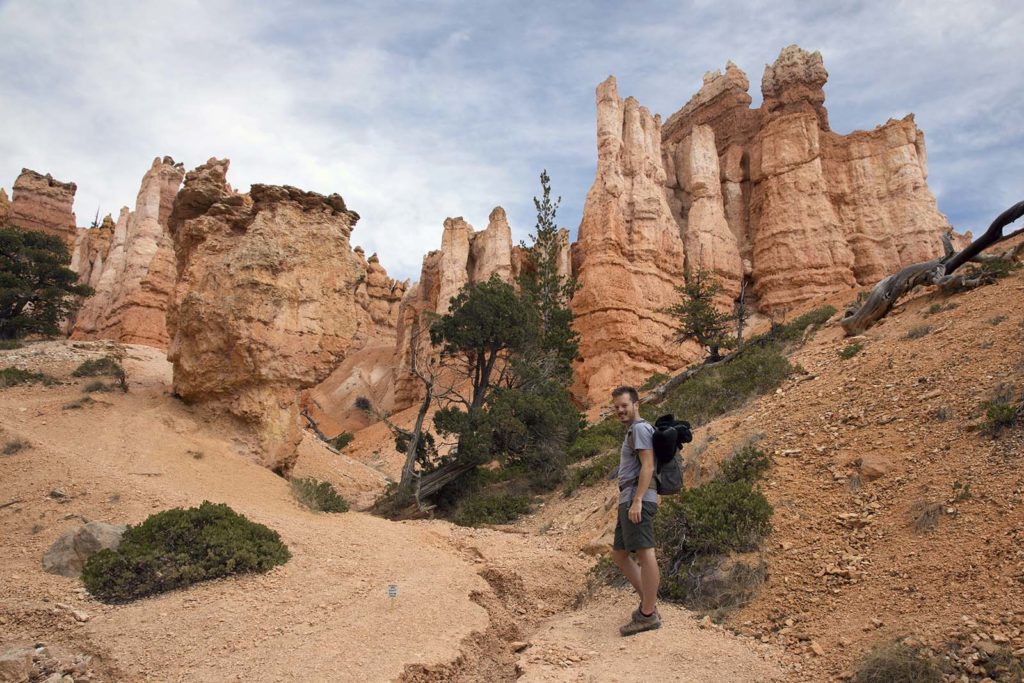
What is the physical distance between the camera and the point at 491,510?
39.2 feet

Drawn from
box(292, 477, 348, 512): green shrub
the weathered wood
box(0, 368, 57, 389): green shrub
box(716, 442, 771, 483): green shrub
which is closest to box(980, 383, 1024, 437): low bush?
box(716, 442, 771, 483): green shrub

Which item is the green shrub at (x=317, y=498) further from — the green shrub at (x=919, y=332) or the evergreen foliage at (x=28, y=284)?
the evergreen foliage at (x=28, y=284)

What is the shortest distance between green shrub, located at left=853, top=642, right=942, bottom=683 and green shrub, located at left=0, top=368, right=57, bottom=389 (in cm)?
1414

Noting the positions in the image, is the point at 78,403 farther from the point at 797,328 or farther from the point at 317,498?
the point at 797,328

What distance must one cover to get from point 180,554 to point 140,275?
32.6 meters

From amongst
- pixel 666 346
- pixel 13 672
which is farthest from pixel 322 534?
pixel 666 346

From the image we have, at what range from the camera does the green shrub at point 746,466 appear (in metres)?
7.00

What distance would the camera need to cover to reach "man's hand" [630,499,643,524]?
189 inches

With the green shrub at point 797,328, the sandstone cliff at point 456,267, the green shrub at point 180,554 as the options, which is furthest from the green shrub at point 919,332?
the sandstone cliff at point 456,267

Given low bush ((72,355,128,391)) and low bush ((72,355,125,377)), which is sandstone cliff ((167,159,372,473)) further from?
low bush ((72,355,125,377))

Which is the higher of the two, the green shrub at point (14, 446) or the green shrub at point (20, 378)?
the green shrub at point (20, 378)

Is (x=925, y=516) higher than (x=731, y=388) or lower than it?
lower

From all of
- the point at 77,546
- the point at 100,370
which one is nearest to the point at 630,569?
the point at 77,546

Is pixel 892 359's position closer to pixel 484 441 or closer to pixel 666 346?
pixel 484 441
